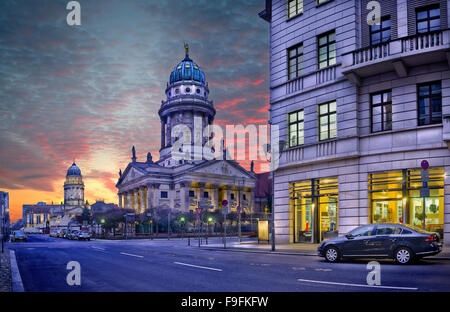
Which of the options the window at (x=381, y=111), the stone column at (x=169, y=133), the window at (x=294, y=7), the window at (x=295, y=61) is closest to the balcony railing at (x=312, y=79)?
the window at (x=295, y=61)

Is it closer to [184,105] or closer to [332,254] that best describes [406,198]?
[332,254]

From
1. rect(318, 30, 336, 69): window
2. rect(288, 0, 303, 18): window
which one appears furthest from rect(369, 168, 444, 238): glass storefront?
rect(288, 0, 303, 18): window

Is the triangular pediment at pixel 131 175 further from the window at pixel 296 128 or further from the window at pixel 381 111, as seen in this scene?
the window at pixel 381 111

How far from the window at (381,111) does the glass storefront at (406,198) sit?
8.42ft

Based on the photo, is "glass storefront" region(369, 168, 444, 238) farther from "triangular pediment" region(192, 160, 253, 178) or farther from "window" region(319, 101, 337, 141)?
"triangular pediment" region(192, 160, 253, 178)

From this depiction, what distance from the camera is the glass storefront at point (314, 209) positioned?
87.6 ft

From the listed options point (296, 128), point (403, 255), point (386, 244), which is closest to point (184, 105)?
point (296, 128)

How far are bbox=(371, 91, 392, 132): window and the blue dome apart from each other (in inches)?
3978

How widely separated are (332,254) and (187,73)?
4344 inches

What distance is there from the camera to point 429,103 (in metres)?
22.5

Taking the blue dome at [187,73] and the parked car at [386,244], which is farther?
the blue dome at [187,73]

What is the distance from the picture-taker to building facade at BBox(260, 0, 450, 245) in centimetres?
2205
